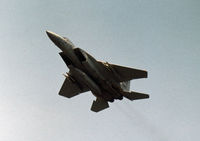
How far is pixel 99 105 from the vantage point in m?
51.3

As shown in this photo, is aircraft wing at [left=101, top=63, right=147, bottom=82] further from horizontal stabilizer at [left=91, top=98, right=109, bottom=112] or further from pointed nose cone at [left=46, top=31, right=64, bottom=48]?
pointed nose cone at [left=46, top=31, right=64, bottom=48]

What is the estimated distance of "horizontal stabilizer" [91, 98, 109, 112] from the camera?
51075mm

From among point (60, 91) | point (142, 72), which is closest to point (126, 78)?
point (142, 72)

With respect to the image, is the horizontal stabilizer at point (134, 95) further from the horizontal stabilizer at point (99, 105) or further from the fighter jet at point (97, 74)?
the horizontal stabilizer at point (99, 105)

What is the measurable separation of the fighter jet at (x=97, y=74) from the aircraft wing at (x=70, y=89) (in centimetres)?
137

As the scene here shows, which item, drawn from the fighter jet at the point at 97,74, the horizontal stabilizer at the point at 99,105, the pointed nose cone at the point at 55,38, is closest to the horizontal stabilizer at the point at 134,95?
the fighter jet at the point at 97,74

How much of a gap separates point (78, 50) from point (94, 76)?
383 cm

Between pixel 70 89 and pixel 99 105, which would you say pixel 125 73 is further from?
pixel 70 89

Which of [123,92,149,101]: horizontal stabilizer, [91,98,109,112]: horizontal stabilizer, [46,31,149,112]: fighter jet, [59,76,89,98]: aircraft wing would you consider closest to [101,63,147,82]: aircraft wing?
[46,31,149,112]: fighter jet

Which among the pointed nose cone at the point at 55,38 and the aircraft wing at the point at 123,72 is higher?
the pointed nose cone at the point at 55,38

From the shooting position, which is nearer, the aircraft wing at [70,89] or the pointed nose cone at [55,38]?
the pointed nose cone at [55,38]

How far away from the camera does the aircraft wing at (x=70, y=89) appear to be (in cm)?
5153

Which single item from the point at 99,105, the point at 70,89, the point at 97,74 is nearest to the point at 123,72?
the point at 97,74

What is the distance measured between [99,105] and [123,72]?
7210mm
